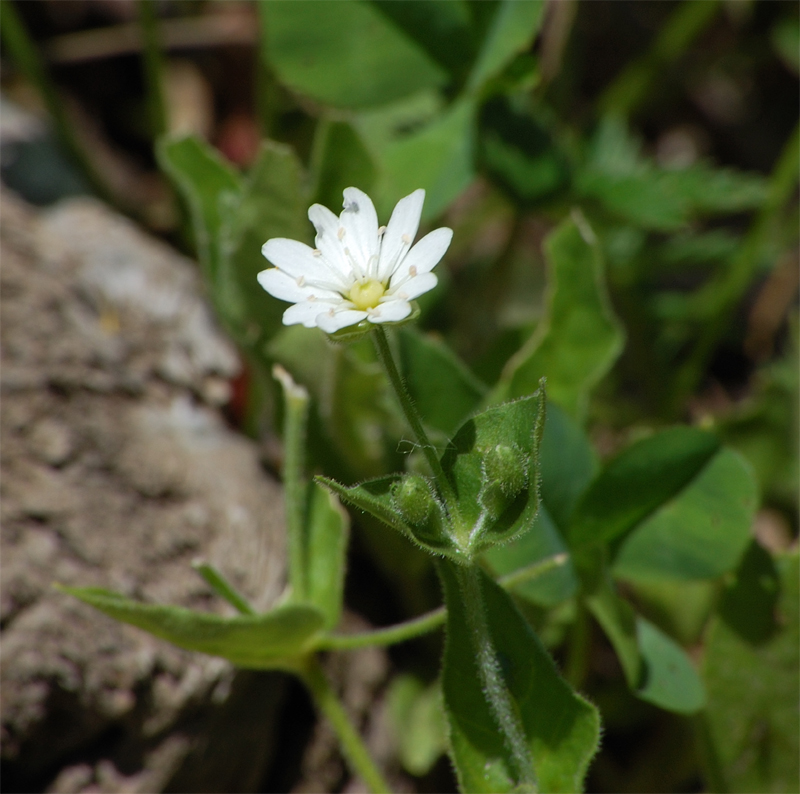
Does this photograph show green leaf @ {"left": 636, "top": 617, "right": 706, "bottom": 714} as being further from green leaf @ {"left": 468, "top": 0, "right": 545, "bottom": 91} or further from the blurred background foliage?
green leaf @ {"left": 468, "top": 0, "right": 545, "bottom": 91}

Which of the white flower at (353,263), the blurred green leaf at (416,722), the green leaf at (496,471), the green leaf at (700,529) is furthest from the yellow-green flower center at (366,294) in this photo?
the blurred green leaf at (416,722)

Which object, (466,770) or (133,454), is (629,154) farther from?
(466,770)

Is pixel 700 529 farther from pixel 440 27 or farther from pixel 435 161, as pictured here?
pixel 440 27

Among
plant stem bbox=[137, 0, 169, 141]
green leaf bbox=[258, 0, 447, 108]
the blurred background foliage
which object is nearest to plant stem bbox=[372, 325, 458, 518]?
the blurred background foliage

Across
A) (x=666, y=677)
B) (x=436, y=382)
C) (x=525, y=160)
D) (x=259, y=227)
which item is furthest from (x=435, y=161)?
(x=666, y=677)

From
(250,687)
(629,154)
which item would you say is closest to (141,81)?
(629,154)

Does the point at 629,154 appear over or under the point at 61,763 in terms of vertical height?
over

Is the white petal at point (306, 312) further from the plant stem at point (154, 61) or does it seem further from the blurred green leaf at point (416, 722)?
the plant stem at point (154, 61)
